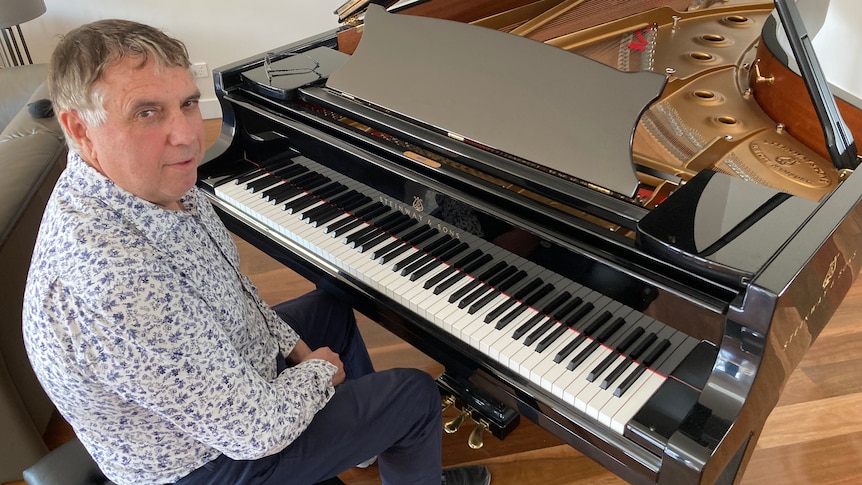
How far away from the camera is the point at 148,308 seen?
1.21 m

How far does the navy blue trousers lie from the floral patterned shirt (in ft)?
0.21

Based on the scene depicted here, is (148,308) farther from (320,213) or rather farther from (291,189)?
(291,189)

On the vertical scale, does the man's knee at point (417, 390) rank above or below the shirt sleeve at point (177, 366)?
below

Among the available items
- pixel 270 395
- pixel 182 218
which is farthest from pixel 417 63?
pixel 270 395

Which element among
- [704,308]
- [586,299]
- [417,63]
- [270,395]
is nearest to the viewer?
[704,308]

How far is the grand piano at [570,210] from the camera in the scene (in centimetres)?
134

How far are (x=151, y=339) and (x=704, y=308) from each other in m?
1.10

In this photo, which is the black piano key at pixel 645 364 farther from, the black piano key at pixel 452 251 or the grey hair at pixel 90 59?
the grey hair at pixel 90 59

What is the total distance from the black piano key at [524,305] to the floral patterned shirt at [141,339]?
1.71 ft

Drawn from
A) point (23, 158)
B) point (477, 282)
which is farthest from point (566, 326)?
point (23, 158)

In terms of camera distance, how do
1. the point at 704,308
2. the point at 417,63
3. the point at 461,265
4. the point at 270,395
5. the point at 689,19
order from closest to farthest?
the point at 704,308
the point at 270,395
the point at 461,265
the point at 417,63
the point at 689,19

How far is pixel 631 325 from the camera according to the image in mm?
1479

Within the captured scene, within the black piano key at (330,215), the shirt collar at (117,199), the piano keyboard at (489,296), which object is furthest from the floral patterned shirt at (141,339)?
the black piano key at (330,215)

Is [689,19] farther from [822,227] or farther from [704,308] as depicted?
[704,308]
